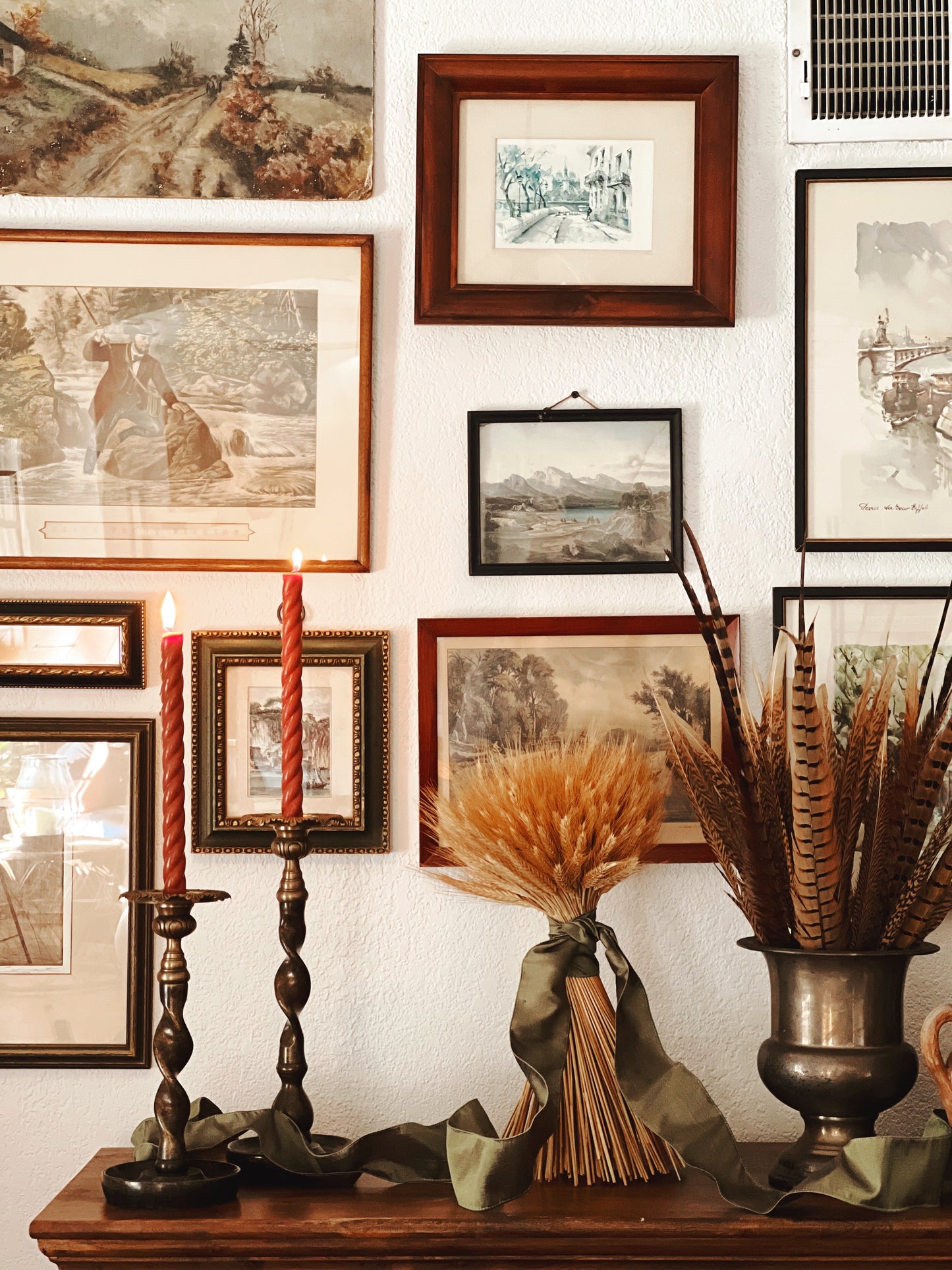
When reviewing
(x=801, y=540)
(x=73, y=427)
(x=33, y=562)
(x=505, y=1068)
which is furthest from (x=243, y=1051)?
(x=801, y=540)

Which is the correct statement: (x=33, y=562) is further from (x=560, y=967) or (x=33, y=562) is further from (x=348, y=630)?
(x=560, y=967)

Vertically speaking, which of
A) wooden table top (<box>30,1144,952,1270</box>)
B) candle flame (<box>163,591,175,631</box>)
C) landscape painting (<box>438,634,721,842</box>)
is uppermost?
candle flame (<box>163,591,175,631</box>)

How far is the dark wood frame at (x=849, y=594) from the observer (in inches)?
48.0

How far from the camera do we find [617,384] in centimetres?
Answer: 125

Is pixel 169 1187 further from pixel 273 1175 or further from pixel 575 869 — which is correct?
pixel 575 869

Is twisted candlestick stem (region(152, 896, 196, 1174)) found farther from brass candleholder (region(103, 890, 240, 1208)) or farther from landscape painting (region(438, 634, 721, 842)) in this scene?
landscape painting (region(438, 634, 721, 842))

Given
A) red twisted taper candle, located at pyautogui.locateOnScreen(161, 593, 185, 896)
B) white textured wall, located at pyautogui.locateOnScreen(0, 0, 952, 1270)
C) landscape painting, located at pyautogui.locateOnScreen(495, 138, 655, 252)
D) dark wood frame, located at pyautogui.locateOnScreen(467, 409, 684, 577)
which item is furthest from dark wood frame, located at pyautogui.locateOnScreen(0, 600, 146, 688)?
landscape painting, located at pyautogui.locateOnScreen(495, 138, 655, 252)

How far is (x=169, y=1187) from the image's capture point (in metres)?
0.94

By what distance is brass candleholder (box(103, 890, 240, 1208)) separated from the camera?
946 mm

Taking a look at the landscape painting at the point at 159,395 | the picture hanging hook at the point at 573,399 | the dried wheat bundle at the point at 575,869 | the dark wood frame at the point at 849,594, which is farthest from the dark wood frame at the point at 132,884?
the dark wood frame at the point at 849,594

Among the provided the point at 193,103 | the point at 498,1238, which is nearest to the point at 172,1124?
the point at 498,1238

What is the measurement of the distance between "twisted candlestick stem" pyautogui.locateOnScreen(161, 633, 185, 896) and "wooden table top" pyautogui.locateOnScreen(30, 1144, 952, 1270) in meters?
0.27

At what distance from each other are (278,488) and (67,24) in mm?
557

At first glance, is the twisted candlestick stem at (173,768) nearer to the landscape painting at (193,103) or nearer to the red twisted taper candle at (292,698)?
the red twisted taper candle at (292,698)
